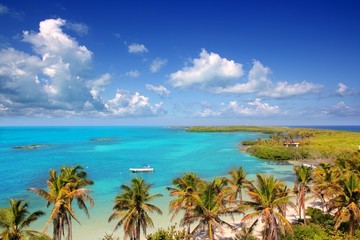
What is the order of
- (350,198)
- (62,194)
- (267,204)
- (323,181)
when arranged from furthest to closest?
(323,181), (350,198), (62,194), (267,204)

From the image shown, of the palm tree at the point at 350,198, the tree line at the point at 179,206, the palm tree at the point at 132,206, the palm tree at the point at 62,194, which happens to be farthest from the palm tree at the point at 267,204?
the palm tree at the point at 62,194

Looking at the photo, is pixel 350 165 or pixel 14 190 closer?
pixel 350 165

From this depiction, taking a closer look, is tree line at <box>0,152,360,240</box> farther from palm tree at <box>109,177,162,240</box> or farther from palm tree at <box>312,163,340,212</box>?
palm tree at <box>312,163,340,212</box>

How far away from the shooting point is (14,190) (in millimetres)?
68750

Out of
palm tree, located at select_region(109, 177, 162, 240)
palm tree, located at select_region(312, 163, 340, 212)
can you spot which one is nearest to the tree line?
palm tree, located at select_region(109, 177, 162, 240)

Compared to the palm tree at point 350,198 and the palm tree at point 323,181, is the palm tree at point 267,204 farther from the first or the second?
Answer: the palm tree at point 323,181

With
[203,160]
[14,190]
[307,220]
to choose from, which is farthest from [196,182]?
[203,160]

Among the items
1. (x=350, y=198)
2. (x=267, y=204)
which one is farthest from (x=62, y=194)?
(x=350, y=198)

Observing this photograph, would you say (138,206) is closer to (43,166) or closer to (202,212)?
(202,212)

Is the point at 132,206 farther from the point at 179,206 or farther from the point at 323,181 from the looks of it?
the point at 323,181

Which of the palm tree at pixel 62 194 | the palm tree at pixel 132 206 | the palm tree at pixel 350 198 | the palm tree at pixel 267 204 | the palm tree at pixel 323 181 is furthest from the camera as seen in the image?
the palm tree at pixel 323 181

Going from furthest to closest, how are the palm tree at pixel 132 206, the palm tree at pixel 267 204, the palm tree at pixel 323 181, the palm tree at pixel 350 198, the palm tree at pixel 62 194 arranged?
the palm tree at pixel 323 181 → the palm tree at pixel 350 198 → the palm tree at pixel 132 206 → the palm tree at pixel 62 194 → the palm tree at pixel 267 204

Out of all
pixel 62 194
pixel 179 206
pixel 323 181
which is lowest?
pixel 179 206

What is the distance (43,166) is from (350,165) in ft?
305
